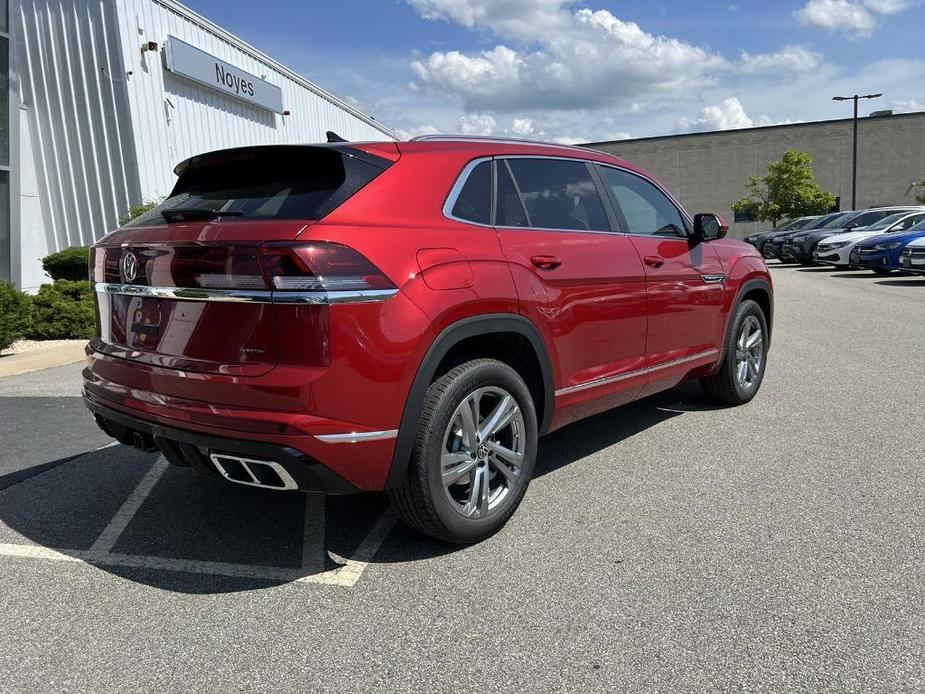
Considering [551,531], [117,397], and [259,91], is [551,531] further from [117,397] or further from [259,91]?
[259,91]

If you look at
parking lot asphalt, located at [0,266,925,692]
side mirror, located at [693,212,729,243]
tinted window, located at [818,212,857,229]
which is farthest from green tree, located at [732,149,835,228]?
parking lot asphalt, located at [0,266,925,692]

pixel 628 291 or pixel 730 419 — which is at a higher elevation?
pixel 628 291

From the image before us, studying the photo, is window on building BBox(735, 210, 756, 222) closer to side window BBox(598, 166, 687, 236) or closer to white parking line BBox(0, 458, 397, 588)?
side window BBox(598, 166, 687, 236)

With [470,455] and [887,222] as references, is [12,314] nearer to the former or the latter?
[470,455]

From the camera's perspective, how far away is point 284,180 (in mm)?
3145

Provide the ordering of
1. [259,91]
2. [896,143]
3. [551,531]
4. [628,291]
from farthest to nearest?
[896,143], [259,91], [628,291], [551,531]

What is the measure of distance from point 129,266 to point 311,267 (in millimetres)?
999

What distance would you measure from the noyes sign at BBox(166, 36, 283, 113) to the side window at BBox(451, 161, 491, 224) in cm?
1336

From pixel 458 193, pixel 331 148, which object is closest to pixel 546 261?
pixel 458 193

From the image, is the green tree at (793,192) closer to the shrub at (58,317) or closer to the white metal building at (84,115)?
the white metal building at (84,115)

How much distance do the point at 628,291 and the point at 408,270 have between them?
1716 millimetres

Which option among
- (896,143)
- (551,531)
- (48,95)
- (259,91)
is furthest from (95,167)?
(896,143)

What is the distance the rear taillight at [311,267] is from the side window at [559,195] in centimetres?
125

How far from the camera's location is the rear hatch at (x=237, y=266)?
109 inches
